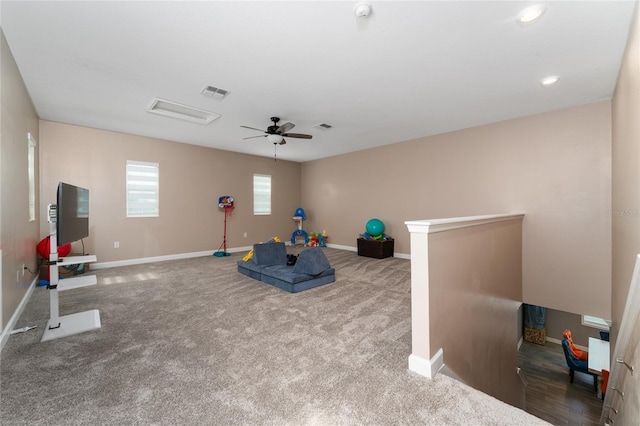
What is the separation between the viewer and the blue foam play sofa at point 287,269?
3717 millimetres

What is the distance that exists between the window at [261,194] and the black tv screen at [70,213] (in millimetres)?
4729

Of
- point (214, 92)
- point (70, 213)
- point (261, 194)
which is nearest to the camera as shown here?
point (70, 213)

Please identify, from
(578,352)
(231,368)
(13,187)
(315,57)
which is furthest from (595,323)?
(13,187)

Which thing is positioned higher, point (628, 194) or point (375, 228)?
point (628, 194)

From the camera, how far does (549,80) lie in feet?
10.5

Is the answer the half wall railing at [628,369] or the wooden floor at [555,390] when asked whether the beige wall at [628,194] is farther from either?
the wooden floor at [555,390]

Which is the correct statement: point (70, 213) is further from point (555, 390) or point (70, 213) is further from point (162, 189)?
point (555, 390)

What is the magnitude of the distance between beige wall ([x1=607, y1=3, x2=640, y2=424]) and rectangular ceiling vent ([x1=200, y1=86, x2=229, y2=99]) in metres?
4.00

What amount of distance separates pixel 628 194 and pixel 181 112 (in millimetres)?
5828

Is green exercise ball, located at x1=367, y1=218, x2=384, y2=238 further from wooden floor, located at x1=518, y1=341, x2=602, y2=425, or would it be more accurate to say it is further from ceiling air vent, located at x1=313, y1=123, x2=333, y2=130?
wooden floor, located at x1=518, y1=341, x2=602, y2=425

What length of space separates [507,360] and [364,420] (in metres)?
3.57

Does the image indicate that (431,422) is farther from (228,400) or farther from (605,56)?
(605,56)

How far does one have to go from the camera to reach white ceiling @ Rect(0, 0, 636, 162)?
82.1 inches

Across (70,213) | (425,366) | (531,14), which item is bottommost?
(425,366)
